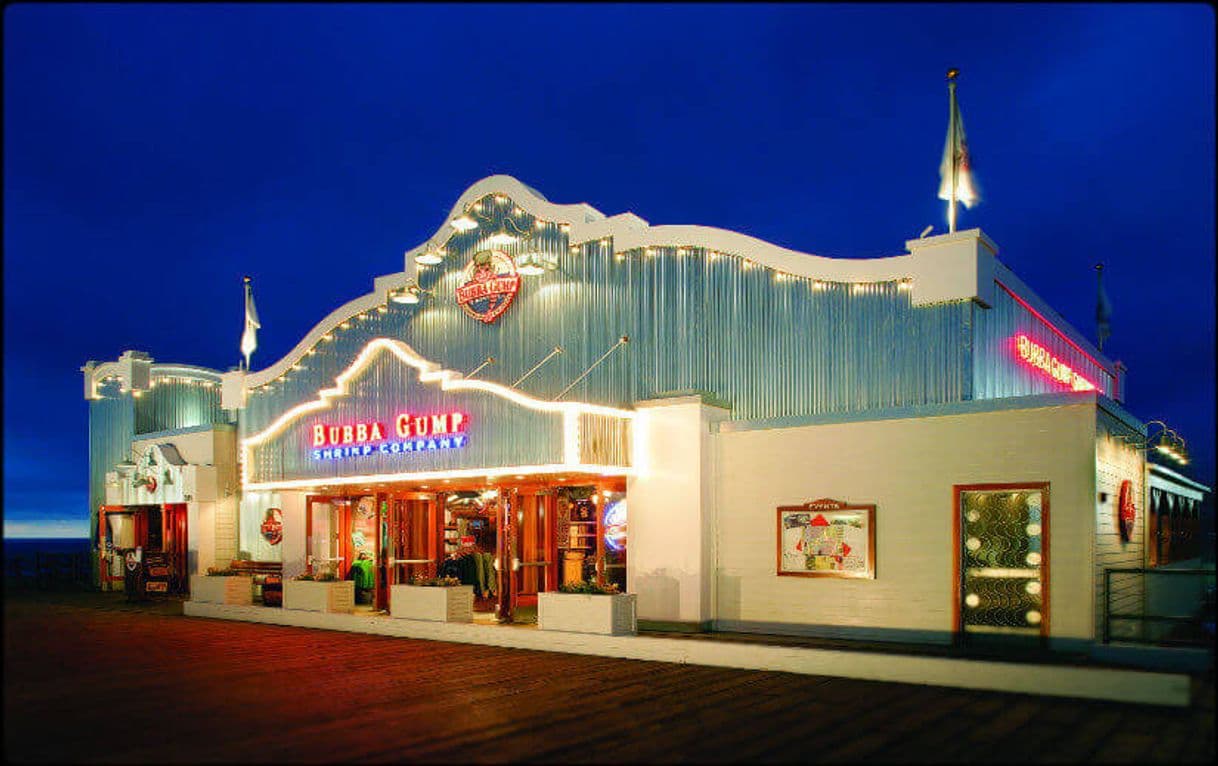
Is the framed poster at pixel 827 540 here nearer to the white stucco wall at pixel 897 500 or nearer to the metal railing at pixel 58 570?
the white stucco wall at pixel 897 500

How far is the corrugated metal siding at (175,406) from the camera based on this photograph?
94.0ft

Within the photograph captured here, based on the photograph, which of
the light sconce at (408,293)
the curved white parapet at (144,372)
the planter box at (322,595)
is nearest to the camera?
the planter box at (322,595)

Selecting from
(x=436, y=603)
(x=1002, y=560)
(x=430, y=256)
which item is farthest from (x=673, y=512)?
(x=430, y=256)

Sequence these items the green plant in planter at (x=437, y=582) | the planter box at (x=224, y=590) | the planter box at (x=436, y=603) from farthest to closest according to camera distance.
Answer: the planter box at (x=224, y=590)
the green plant in planter at (x=437, y=582)
the planter box at (x=436, y=603)

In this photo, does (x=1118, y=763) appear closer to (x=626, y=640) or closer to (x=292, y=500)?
(x=626, y=640)

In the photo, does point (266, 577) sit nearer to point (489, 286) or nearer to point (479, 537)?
point (479, 537)

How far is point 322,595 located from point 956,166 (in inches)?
532

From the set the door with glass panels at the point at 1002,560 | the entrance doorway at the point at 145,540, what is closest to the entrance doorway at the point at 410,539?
the entrance doorway at the point at 145,540

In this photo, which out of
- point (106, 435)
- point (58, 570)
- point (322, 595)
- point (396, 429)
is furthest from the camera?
point (58, 570)

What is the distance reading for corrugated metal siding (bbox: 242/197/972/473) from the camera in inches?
582

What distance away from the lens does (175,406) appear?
28703mm

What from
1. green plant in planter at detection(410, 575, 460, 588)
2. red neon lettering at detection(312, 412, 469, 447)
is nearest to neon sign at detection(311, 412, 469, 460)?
Answer: red neon lettering at detection(312, 412, 469, 447)

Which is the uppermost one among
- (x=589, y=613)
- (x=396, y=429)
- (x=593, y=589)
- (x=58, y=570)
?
(x=396, y=429)

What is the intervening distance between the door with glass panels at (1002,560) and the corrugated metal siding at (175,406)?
2190 centimetres
